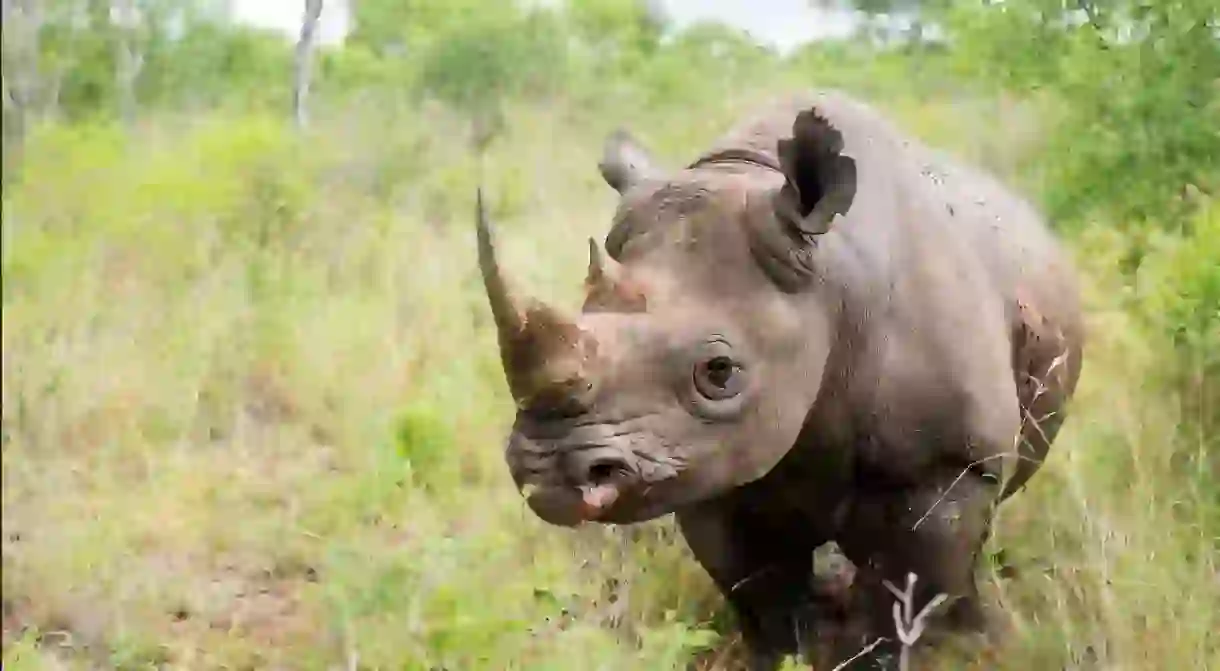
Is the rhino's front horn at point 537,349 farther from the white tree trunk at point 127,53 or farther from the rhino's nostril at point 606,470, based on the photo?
the white tree trunk at point 127,53

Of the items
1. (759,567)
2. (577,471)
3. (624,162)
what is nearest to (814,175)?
(624,162)

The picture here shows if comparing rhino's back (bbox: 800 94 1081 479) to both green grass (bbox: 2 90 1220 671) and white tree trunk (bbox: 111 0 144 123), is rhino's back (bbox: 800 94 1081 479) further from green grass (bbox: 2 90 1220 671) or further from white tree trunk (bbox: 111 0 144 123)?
white tree trunk (bbox: 111 0 144 123)

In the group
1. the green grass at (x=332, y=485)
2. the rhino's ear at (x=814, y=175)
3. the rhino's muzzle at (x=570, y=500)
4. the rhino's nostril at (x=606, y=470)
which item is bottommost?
the green grass at (x=332, y=485)

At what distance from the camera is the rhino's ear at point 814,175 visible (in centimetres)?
256

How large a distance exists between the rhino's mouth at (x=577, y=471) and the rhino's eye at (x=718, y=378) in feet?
0.61

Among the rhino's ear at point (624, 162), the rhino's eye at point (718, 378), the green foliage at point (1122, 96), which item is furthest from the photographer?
the green foliage at point (1122, 96)

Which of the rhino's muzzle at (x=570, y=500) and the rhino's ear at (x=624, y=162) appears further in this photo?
the rhino's ear at (x=624, y=162)

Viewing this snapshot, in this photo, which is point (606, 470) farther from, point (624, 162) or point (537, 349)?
point (624, 162)

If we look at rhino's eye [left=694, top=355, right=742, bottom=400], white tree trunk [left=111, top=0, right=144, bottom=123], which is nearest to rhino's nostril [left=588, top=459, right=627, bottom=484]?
rhino's eye [left=694, top=355, right=742, bottom=400]

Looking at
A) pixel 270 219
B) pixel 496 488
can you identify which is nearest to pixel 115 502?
pixel 496 488

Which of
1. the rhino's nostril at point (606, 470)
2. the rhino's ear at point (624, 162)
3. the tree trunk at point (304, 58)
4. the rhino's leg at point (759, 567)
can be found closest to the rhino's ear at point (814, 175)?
the rhino's ear at point (624, 162)

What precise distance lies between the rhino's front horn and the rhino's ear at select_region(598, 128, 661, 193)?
909 millimetres

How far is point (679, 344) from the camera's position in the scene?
2396 millimetres

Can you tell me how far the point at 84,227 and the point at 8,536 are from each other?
149cm
